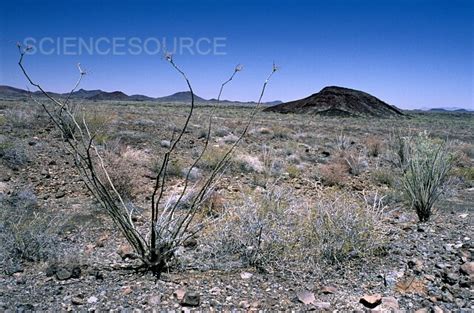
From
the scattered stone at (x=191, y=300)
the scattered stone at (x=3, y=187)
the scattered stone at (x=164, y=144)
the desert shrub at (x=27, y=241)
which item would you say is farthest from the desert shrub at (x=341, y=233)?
the scattered stone at (x=164, y=144)

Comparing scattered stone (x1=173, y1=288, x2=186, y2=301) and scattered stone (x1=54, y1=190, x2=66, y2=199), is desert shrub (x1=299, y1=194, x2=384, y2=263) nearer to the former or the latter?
scattered stone (x1=173, y1=288, x2=186, y2=301)

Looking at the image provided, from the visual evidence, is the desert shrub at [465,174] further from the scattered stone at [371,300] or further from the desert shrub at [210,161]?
the scattered stone at [371,300]

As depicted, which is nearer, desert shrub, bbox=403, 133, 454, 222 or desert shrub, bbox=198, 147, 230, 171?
desert shrub, bbox=403, 133, 454, 222

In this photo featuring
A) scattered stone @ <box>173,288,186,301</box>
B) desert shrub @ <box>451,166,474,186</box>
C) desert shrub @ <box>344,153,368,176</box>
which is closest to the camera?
scattered stone @ <box>173,288,186,301</box>

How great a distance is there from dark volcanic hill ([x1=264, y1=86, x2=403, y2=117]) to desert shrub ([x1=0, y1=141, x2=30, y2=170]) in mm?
38404

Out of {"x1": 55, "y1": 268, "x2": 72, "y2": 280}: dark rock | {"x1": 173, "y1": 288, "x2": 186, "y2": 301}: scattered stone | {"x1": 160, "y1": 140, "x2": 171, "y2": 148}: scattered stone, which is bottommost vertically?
{"x1": 173, "y1": 288, "x2": 186, "y2": 301}: scattered stone

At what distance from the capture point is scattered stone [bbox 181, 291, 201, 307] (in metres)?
2.54

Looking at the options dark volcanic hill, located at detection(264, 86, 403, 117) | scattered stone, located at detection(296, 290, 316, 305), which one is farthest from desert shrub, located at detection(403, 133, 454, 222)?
dark volcanic hill, located at detection(264, 86, 403, 117)

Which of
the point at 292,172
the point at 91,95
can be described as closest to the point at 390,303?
the point at 292,172

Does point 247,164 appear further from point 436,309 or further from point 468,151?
point 468,151

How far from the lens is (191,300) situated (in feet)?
8.39

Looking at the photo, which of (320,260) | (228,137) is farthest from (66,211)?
(228,137)

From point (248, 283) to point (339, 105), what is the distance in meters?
45.6

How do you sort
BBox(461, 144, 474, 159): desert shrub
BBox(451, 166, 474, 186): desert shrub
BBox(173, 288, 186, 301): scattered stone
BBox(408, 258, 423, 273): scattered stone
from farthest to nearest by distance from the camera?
1. BBox(461, 144, 474, 159): desert shrub
2. BBox(451, 166, 474, 186): desert shrub
3. BBox(408, 258, 423, 273): scattered stone
4. BBox(173, 288, 186, 301): scattered stone
